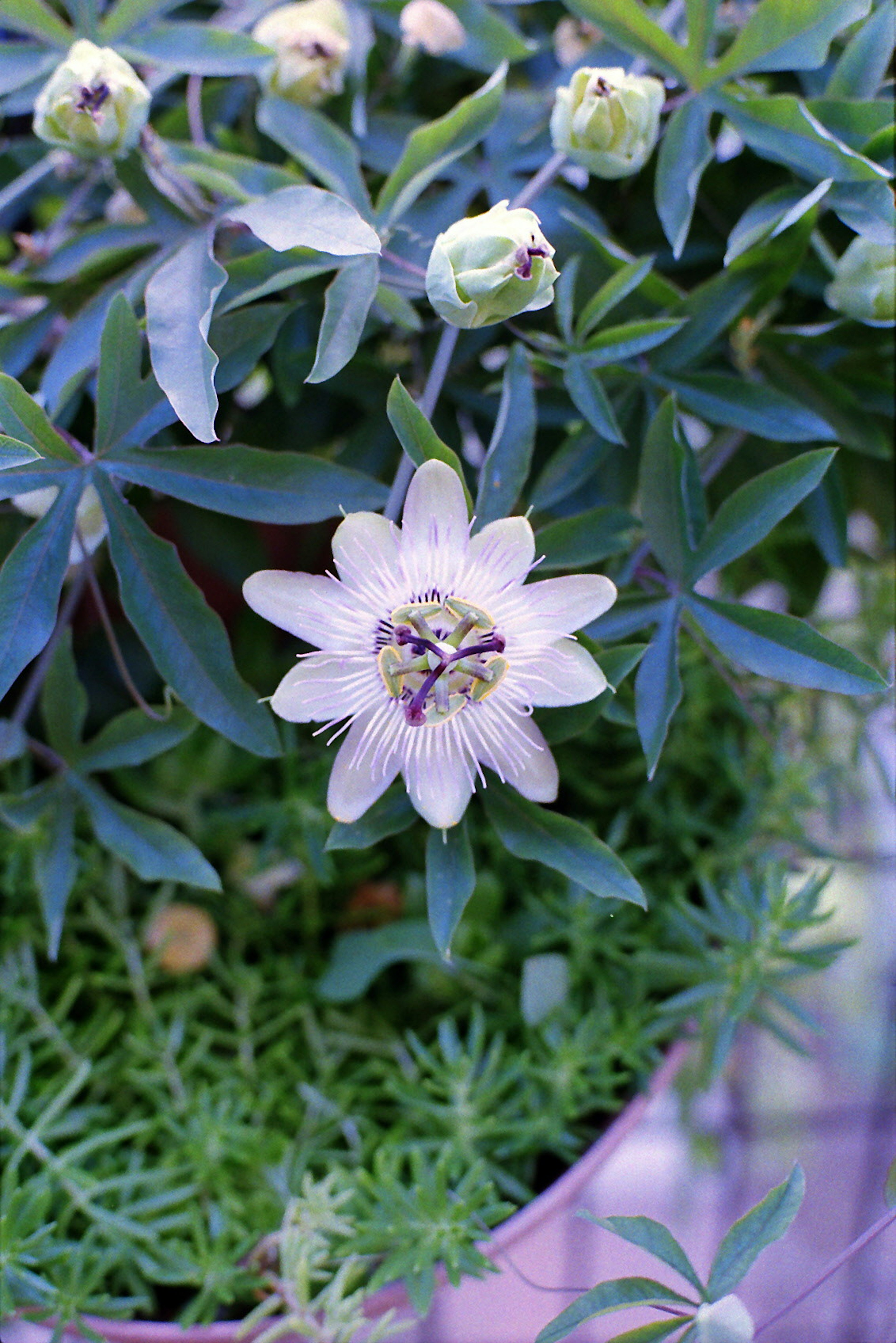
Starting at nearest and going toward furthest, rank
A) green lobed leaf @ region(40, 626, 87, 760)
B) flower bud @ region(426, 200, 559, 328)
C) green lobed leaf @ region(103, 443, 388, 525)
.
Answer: flower bud @ region(426, 200, 559, 328) → green lobed leaf @ region(103, 443, 388, 525) → green lobed leaf @ region(40, 626, 87, 760)

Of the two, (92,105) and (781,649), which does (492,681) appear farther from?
(92,105)

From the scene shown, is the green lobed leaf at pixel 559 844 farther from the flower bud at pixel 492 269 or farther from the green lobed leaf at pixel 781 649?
the flower bud at pixel 492 269

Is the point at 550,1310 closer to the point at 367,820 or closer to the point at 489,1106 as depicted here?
the point at 489,1106

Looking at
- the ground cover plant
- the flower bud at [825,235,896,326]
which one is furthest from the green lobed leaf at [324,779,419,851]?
the flower bud at [825,235,896,326]

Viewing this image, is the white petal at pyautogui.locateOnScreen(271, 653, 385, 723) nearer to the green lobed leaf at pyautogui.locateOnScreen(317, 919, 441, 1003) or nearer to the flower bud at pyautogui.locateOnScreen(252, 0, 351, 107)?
the green lobed leaf at pyautogui.locateOnScreen(317, 919, 441, 1003)

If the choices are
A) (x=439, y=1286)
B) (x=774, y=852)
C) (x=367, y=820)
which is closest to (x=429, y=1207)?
(x=439, y=1286)

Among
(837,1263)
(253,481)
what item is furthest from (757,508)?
(837,1263)
